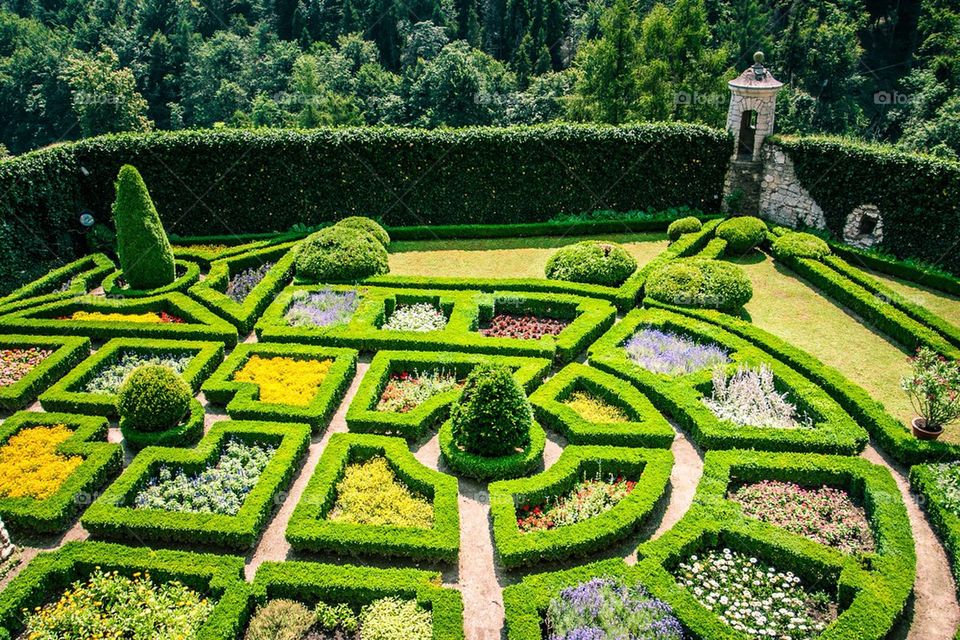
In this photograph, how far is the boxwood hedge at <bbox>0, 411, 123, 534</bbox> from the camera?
43.5 ft

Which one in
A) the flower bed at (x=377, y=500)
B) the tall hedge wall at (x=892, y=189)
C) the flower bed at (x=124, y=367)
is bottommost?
the flower bed at (x=377, y=500)

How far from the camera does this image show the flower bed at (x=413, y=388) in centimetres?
1673

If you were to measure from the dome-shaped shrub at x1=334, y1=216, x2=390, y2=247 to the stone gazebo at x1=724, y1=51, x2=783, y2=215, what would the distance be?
Result: 1371 cm

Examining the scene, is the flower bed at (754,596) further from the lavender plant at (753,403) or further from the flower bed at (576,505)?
the lavender plant at (753,403)

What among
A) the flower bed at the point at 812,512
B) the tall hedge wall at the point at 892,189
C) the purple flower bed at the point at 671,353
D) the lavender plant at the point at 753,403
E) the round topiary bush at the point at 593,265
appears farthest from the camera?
the tall hedge wall at the point at 892,189

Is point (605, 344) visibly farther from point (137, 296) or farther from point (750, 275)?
point (137, 296)

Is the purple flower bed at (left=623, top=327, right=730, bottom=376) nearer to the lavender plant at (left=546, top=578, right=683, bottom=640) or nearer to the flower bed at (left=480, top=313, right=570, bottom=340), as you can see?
the flower bed at (left=480, top=313, right=570, bottom=340)

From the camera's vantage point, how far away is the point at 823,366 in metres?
17.4

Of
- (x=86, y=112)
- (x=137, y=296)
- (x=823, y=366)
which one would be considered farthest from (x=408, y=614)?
(x=86, y=112)

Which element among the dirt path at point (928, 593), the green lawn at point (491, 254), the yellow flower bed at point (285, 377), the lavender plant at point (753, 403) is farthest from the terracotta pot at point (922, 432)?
the yellow flower bed at point (285, 377)

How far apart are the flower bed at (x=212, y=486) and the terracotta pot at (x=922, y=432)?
13.5 m

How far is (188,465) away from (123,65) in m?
62.9

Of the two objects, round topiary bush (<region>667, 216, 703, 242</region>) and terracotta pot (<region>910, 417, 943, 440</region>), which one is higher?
round topiary bush (<region>667, 216, 703, 242</region>)

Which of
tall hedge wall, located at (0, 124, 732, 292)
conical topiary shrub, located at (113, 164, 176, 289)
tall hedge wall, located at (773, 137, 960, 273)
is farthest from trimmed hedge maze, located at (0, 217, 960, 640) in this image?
tall hedge wall, located at (0, 124, 732, 292)
